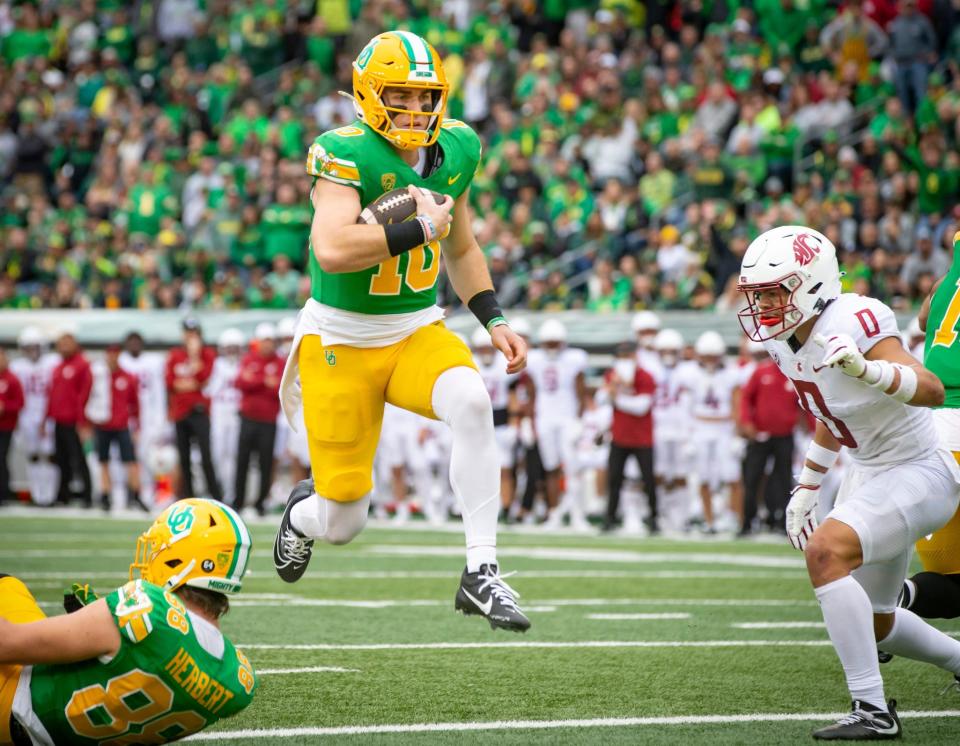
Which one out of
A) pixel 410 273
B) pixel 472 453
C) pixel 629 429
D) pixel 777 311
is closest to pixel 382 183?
pixel 410 273

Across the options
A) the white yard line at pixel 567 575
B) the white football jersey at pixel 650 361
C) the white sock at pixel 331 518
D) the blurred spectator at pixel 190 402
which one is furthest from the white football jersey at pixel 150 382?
the white sock at pixel 331 518

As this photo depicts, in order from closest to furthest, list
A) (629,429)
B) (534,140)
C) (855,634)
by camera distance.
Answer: (855,634) < (629,429) < (534,140)

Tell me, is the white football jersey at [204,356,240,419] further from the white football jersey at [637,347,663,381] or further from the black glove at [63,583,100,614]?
the black glove at [63,583,100,614]

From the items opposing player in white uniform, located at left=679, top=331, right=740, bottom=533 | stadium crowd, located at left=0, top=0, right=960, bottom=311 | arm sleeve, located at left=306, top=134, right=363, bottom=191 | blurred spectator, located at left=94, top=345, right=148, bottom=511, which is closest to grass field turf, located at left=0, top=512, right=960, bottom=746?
arm sleeve, located at left=306, top=134, right=363, bottom=191

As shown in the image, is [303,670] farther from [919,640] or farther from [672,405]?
[672,405]

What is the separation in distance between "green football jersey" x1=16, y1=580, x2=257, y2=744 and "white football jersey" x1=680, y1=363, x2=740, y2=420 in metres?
10.2

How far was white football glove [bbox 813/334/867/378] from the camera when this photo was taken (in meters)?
4.24

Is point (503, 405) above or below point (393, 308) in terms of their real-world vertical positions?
below

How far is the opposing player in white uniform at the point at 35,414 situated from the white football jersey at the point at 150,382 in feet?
2.94

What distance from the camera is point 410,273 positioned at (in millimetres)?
5000

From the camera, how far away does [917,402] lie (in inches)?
172

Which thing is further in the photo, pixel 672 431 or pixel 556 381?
pixel 556 381

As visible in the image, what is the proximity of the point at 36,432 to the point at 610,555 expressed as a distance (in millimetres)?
7834

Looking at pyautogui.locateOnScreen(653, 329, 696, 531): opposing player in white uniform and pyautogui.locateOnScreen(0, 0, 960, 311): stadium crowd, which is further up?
pyautogui.locateOnScreen(0, 0, 960, 311): stadium crowd
